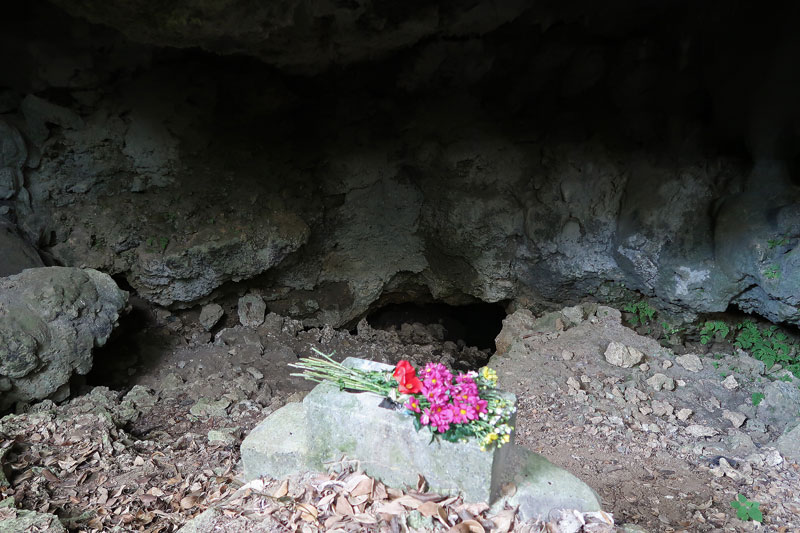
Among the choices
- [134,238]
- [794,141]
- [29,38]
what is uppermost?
[794,141]

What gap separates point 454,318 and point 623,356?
426 cm

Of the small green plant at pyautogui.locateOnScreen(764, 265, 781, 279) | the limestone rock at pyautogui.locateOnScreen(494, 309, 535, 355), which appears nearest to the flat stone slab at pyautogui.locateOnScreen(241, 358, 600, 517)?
the small green plant at pyautogui.locateOnScreen(764, 265, 781, 279)

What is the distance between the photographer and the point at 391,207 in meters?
7.48

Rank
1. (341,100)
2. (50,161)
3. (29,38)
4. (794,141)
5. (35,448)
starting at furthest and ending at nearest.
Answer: (341,100) < (50,161) < (29,38) < (794,141) < (35,448)

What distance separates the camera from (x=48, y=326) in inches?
182

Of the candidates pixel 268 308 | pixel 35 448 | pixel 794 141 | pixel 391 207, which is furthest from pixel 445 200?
pixel 35 448

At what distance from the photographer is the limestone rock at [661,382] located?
4.88 metres

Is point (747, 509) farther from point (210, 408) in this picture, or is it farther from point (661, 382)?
point (210, 408)

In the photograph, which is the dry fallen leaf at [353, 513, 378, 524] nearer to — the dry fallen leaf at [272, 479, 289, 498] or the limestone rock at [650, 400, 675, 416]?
the dry fallen leaf at [272, 479, 289, 498]

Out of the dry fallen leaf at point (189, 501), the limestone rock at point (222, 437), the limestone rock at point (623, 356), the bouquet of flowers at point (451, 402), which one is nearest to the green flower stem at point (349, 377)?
the bouquet of flowers at point (451, 402)

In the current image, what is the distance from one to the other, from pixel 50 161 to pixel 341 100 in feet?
11.7

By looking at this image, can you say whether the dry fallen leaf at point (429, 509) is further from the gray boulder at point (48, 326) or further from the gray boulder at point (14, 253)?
the gray boulder at point (14, 253)

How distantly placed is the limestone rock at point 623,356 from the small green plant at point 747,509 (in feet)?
6.45

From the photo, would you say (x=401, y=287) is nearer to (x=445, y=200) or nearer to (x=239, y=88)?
(x=445, y=200)
